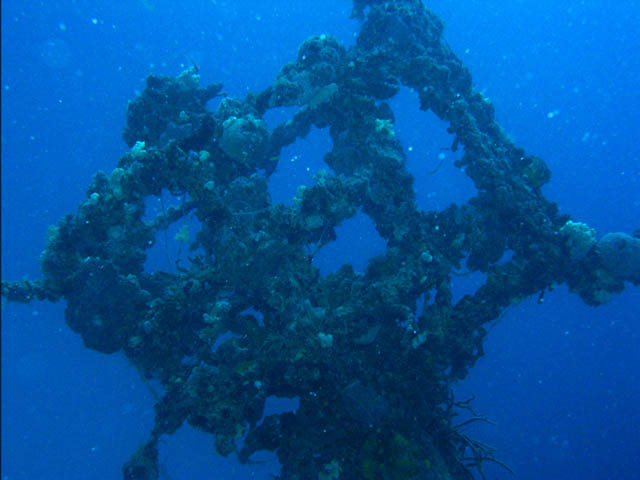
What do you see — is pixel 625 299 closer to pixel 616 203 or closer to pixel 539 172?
pixel 616 203

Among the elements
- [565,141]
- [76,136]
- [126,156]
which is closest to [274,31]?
[76,136]

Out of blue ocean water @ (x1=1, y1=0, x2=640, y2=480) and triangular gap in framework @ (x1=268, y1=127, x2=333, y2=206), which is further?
triangular gap in framework @ (x1=268, y1=127, x2=333, y2=206)

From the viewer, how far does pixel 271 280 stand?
25.6 feet

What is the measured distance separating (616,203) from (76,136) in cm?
7391

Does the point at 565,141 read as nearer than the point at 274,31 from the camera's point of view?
Yes

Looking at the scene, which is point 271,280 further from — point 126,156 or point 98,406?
point 98,406

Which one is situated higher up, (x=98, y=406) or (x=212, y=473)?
(x=98, y=406)

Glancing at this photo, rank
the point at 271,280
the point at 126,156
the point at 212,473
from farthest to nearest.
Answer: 1. the point at 212,473
2. the point at 126,156
3. the point at 271,280

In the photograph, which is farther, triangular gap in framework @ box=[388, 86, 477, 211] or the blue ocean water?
triangular gap in framework @ box=[388, 86, 477, 211]

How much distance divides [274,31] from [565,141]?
5002cm

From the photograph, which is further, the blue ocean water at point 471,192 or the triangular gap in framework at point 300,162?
the triangular gap in framework at point 300,162

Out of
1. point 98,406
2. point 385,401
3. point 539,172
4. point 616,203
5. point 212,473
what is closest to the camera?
point 385,401

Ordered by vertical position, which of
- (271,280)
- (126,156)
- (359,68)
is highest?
(359,68)

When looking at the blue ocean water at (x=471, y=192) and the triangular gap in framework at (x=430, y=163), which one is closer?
the blue ocean water at (x=471, y=192)
